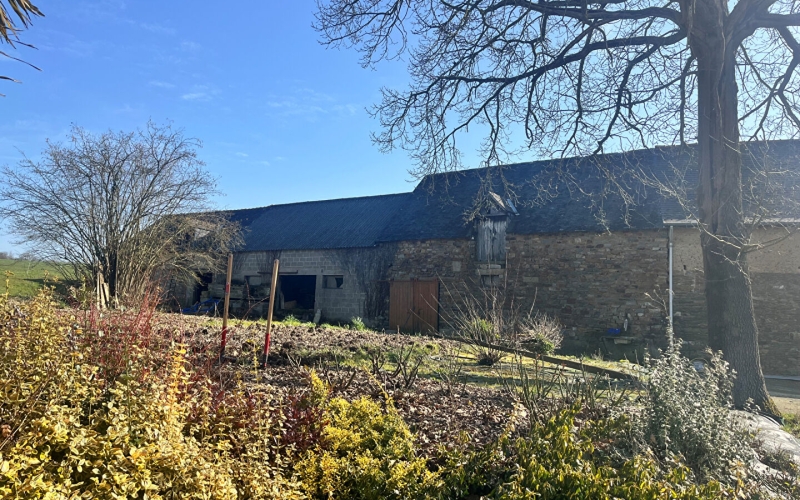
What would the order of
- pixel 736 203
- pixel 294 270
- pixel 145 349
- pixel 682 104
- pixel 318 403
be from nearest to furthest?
A: pixel 145 349 → pixel 318 403 → pixel 736 203 → pixel 682 104 → pixel 294 270

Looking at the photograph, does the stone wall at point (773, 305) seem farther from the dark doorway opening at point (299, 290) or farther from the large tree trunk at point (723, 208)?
the dark doorway opening at point (299, 290)

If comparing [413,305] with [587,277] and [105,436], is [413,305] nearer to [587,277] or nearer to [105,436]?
[587,277]

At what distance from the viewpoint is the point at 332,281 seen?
74.9ft

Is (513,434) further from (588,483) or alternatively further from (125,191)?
(125,191)

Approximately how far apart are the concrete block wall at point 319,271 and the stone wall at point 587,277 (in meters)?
4.50

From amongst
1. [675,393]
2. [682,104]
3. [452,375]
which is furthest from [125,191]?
[675,393]

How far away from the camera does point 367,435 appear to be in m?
3.79

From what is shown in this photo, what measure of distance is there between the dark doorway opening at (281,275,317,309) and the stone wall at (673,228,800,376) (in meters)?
15.5

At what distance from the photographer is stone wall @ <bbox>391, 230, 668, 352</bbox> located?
16.0 m

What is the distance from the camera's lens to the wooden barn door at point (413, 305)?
19.6 metres

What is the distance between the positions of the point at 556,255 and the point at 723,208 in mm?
9830

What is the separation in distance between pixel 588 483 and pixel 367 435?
5.26ft

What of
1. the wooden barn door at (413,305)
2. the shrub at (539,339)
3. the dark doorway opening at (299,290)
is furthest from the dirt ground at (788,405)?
the dark doorway opening at (299,290)

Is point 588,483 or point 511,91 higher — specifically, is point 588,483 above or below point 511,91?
below
